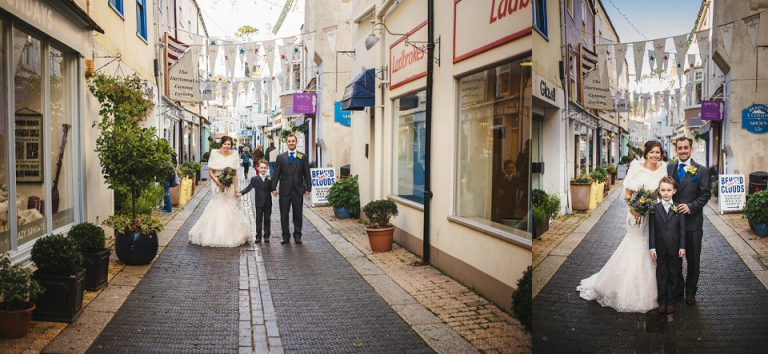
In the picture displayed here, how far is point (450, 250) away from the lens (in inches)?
298

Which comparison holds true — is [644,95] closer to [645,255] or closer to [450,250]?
[645,255]

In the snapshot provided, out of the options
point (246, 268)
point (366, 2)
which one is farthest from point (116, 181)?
point (366, 2)

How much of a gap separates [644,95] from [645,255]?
715mm

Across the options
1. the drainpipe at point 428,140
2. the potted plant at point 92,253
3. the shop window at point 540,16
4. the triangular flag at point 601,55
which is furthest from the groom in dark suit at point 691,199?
the drainpipe at point 428,140

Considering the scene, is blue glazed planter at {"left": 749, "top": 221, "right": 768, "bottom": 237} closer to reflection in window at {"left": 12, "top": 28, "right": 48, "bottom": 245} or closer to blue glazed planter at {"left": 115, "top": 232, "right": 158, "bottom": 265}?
reflection in window at {"left": 12, "top": 28, "right": 48, "bottom": 245}

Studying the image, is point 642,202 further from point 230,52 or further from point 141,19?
point 230,52

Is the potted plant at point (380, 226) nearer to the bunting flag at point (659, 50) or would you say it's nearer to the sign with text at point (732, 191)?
the bunting flag at point (659, 50)

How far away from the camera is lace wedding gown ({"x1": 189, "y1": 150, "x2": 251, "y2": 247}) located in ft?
33.2

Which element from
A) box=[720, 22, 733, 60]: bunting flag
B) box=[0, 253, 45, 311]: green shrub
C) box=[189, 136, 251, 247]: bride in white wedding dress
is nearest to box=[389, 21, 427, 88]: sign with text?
box=[189, 136, 251, 247]: bride in white wedding dress

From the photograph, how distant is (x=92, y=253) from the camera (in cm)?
657

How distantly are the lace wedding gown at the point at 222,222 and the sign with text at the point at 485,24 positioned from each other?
4907mm

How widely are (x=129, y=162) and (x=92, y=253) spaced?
73.4 inches

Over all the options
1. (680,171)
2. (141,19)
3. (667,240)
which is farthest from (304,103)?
(680,171)

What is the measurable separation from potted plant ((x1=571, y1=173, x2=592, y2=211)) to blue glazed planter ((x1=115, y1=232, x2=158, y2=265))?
694 centimetres
